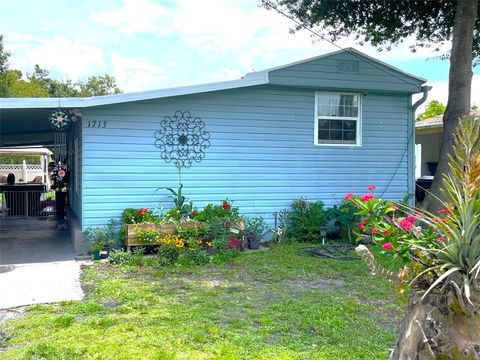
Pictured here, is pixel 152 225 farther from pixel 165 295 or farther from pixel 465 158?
pixel 465 158

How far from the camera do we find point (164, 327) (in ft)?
13.8

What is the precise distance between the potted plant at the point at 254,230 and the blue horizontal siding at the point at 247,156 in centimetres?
23

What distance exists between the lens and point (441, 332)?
2.35 meters

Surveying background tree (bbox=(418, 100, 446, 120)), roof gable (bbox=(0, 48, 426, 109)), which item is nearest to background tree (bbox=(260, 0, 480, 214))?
roof gable (bbox=(0, 48, 426, 109))

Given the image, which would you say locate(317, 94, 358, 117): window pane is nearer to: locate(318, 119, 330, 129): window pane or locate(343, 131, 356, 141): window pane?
locate(318, 119, 330, 129): window pane

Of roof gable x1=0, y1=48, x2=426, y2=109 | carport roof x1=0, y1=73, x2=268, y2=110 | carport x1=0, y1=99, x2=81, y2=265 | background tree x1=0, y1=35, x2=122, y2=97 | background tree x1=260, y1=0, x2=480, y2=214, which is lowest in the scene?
carport x1=0, y1=99, x2=81, y2=265

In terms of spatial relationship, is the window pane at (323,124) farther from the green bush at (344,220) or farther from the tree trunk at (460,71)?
the tree trunk at (460,71)

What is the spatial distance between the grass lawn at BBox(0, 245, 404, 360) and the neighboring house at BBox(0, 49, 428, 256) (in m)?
2.13

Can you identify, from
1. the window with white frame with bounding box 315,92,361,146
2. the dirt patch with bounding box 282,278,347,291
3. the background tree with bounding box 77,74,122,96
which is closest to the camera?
the dirt patch with bounding box 282,278,347,291

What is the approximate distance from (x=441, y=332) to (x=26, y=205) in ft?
44.7

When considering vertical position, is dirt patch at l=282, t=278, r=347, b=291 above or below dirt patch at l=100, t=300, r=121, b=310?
below

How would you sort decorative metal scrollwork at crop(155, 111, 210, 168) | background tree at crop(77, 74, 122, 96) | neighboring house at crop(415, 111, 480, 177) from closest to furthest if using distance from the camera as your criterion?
decorative metal scrollwork at crop(155, 111, 210, 168)
neighboring house at crop(415, 111, 480, 177)
background tree at crop(77, 74, 122, 96)

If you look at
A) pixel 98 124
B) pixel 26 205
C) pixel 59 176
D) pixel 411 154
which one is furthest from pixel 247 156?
pixel 26 205

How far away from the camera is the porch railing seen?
1369 cm
